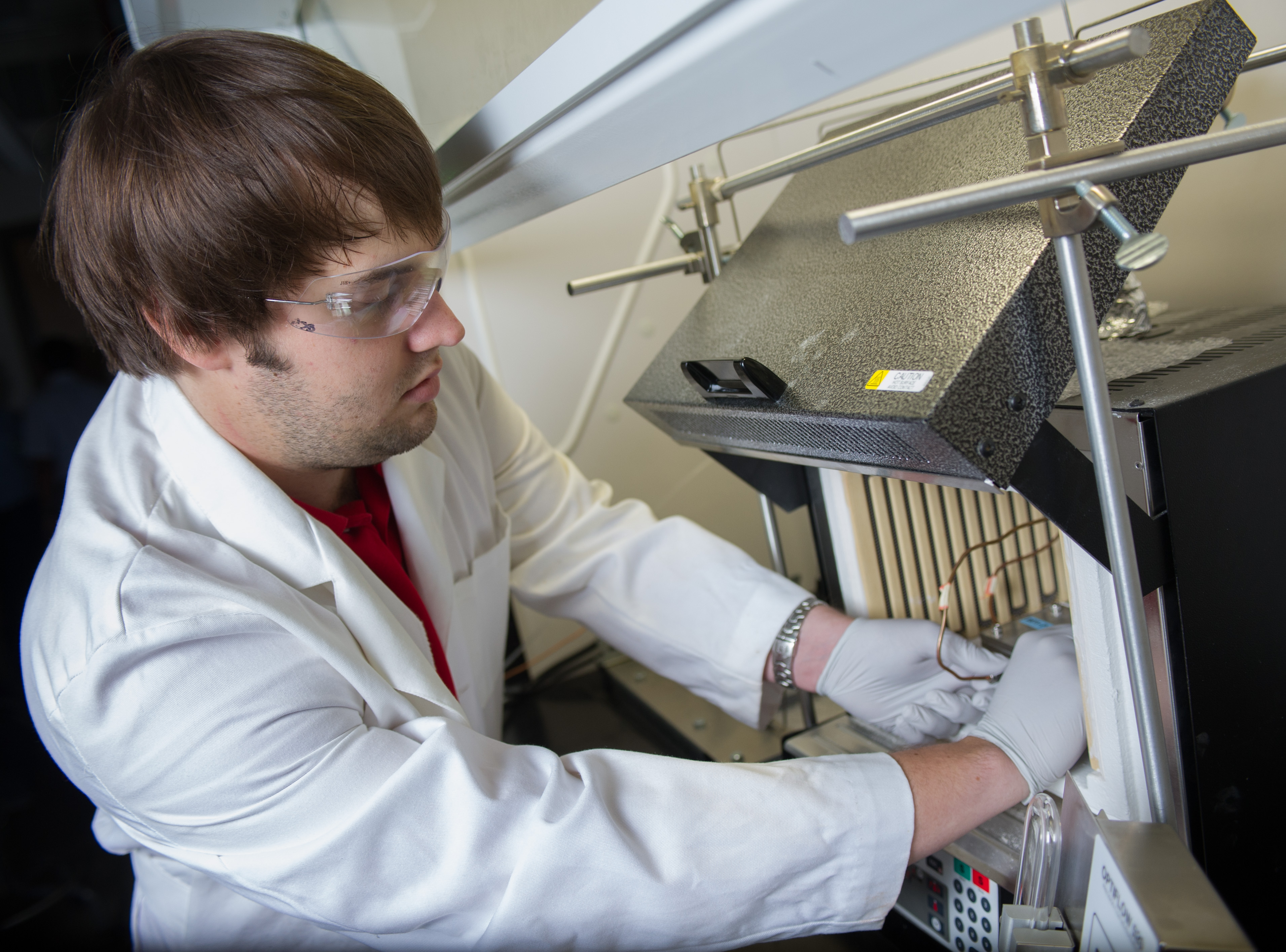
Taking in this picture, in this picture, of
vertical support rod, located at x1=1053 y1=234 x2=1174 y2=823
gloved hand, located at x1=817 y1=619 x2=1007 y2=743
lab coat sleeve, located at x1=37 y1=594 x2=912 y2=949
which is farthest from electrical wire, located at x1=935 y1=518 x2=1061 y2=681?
vertical support rod, located at x1=1053 y1=234 x2=1174 y2=823

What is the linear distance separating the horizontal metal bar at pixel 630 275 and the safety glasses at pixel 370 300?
12.6 inches

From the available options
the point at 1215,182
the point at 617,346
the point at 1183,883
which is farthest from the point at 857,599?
the point at 617,346

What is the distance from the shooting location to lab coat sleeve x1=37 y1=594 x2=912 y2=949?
72 cm

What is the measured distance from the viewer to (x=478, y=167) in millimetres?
902

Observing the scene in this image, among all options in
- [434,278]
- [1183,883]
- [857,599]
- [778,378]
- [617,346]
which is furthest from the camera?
[617,346]

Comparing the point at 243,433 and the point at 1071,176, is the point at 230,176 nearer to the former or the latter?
the point at 243,433

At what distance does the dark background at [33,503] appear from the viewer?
4.55ft

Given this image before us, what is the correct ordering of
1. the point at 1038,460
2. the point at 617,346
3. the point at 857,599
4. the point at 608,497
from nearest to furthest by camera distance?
1. the point at 1038,460
2. the point at 857,599
3. the point at 608,497
4. the point at 617,346

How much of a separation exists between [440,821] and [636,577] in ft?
1.90

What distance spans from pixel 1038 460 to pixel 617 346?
1302 mm

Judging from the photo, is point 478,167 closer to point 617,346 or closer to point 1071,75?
point 1071,75

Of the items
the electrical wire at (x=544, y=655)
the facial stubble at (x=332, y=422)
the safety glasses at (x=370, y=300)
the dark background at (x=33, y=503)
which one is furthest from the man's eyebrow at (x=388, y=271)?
the electrical wire at (x=544, y=655)

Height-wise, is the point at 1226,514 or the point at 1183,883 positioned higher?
the point at 1226,514

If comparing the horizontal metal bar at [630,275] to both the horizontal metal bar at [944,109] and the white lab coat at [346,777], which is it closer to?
the horizontal metal bar at [944,109]
